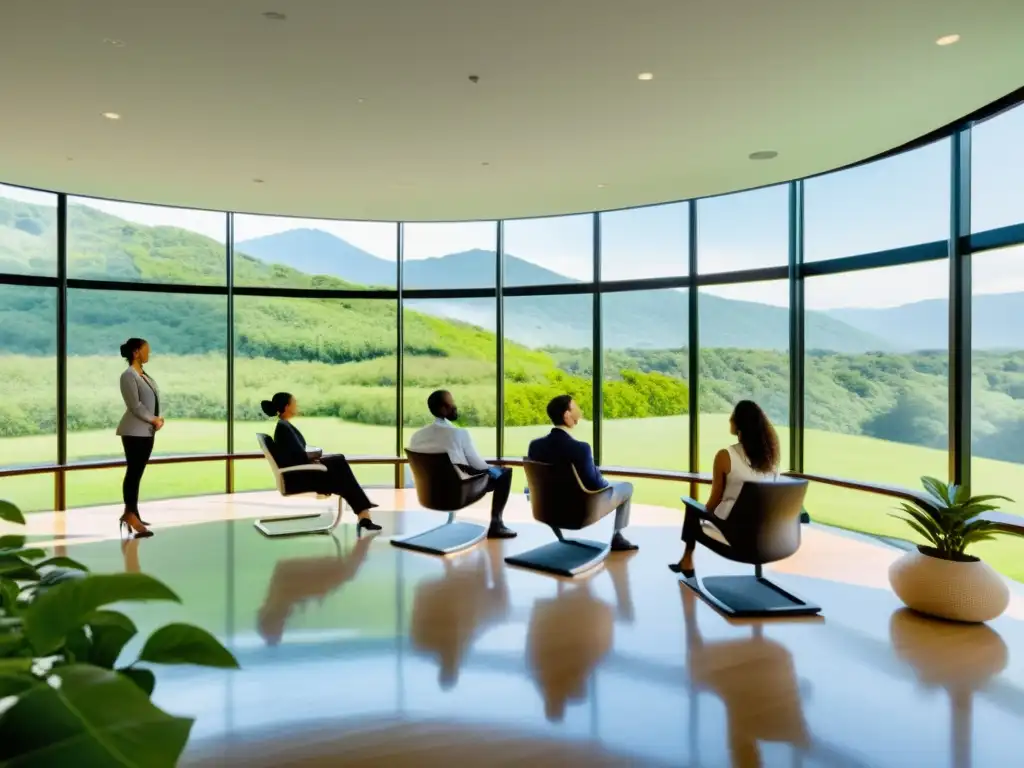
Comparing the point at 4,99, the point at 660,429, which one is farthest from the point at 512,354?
the point at 660,429

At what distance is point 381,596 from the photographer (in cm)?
423

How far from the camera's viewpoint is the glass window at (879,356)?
5.56 m

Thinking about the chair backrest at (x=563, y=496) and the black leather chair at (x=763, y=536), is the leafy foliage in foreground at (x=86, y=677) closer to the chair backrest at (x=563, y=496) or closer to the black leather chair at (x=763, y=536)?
the black leather chair at (x=763, y=536)

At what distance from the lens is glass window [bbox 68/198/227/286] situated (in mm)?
7367

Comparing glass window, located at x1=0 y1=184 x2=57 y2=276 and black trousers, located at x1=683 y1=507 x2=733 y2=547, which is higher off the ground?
glass window, located at x1=0 y1=184 x2=57 y2=276

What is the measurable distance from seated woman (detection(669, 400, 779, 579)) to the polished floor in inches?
27.3

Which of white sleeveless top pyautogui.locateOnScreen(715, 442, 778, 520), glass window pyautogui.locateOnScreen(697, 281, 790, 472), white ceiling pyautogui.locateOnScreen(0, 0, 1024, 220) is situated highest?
white ceiling pyautogui.locateOnScreen(0, 0, 1024, 220)

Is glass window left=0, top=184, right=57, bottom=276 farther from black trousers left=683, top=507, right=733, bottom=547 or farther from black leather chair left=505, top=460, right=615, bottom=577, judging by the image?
black trousers left=683, top=507, right=733, bottom=547

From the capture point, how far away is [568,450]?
477 cm

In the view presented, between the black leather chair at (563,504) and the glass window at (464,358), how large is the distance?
2.49 meters

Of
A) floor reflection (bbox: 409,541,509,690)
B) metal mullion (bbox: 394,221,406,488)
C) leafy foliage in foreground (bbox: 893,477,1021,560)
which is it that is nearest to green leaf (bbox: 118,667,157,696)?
floor reflection (bbox: 409,541,509,690)

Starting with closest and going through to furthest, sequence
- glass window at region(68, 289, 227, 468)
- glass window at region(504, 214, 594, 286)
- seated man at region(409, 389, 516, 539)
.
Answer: seated man at region(409, 389, 516, 539) < glass window at region(504, 214, 594, 286) < glass window at region(68, 289, 227, 468)

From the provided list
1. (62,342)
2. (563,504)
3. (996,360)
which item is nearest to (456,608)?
(563,504)

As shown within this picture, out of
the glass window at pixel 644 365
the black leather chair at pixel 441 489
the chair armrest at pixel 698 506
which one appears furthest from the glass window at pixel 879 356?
the black leather chair at pixel 441 489
